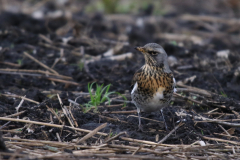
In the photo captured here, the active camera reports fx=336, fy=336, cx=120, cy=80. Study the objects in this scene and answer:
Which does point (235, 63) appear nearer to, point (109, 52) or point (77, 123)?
point (109, 52)

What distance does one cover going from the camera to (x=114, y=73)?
7336 mm

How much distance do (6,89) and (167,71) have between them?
3126 mm

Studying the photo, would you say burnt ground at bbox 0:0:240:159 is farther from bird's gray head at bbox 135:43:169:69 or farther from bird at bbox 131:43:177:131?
bird's gray head at bbox 135:43:169:69

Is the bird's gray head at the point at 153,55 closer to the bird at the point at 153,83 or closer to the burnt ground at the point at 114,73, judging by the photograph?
the bird at the point at 153,83

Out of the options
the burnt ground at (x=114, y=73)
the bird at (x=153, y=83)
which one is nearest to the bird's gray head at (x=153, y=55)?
the bird at (x=153, y=83)

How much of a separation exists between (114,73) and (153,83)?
8.09ft

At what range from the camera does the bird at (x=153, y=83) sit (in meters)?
4.95

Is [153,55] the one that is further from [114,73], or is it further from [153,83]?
[114,73]

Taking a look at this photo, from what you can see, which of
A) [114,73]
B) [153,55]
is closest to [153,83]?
[153,55]

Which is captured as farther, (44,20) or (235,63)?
(44,20)

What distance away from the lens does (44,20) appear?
10.6 m

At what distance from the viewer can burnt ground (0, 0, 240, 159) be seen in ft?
16.0

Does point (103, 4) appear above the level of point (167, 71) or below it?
above

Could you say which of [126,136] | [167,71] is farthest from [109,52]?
[126,136]
